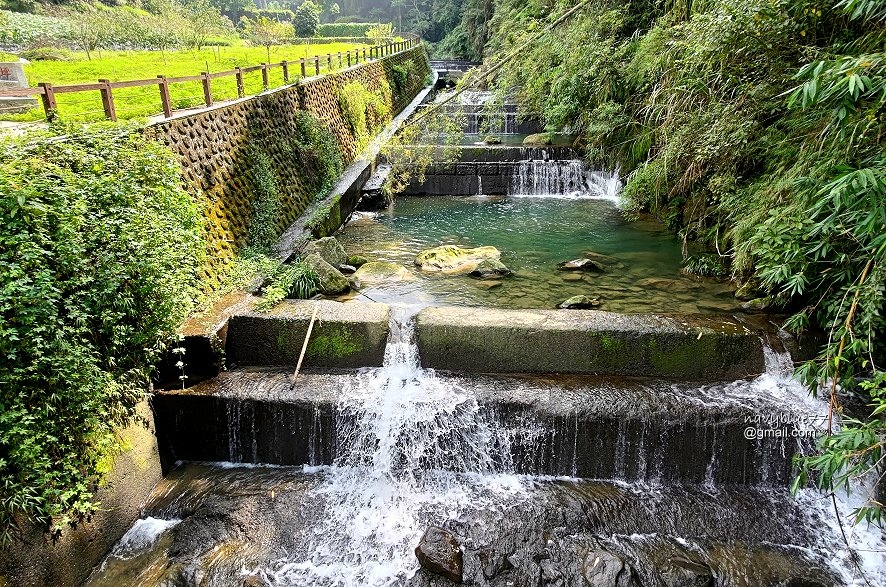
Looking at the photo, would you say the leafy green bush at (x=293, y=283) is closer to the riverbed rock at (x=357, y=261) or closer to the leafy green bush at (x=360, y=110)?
the riverbed rock at (x=357, y=261)

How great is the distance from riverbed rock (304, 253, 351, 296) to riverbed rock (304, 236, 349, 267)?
704 mm

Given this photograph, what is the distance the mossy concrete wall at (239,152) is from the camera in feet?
24.1

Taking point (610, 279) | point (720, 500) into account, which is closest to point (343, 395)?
point (720, 500)

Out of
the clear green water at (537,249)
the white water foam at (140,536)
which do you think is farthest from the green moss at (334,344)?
the white water foam at (140,536)

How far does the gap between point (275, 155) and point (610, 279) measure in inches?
274

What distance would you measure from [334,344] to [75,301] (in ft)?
9.37

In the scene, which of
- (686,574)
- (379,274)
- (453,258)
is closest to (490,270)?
(453,258)

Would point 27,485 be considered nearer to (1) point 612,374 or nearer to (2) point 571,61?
(1) point 612,374

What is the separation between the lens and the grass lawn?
27.4 feet

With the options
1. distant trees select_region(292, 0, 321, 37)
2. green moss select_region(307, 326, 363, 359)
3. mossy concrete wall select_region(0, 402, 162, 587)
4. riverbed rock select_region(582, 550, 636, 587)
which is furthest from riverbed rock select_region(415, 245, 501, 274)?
distant trees select_region(292, 0, 321, 37)

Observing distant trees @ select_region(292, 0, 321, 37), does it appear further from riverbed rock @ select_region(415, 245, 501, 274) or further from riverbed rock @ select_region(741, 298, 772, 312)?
riverbed rock @ select_region(741, 298, 772, 312)

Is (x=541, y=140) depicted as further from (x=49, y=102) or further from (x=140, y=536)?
(x=140, y=536)

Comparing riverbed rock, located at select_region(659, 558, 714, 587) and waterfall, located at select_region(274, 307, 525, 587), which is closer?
riverbed rock, located at select_region(659, 558, 714, 587)

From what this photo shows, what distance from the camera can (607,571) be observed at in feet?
14.8
